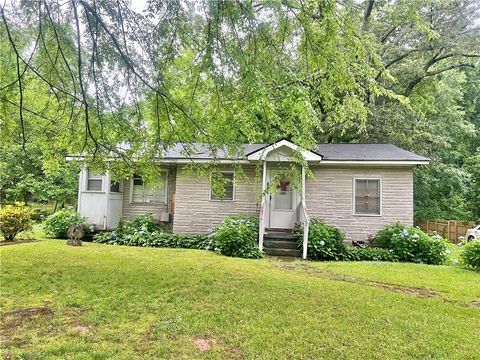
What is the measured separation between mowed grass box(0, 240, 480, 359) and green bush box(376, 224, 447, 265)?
5.81 ft

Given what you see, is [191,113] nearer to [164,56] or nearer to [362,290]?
[164,56]

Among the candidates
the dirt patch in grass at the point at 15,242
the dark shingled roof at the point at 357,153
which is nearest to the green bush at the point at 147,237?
the dirt patch in grass at the point at 15,242

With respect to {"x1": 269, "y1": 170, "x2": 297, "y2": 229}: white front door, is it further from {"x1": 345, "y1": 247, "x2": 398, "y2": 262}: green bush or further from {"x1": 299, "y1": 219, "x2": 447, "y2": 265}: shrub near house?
{"x1": 345, "y1": 247, "x2": 398, "y2": 262}: green bush

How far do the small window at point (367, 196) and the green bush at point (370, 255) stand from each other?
69.1 inches

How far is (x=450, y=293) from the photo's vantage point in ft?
20.0

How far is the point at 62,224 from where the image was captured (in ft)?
38.7

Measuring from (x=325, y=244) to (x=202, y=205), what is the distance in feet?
14.9

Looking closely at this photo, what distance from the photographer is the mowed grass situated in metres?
3.60

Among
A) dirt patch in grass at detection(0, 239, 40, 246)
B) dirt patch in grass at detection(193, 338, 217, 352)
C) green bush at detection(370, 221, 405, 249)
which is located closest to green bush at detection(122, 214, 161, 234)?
dirt patch in grass at detection(0, 239, 40, 246)

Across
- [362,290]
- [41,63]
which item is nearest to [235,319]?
[362,290]

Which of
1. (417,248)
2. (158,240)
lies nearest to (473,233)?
(417,248)

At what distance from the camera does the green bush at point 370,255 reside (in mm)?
9695

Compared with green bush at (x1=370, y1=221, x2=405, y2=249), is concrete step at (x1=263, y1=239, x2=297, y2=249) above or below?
A: below

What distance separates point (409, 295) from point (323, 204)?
5.88 meters
